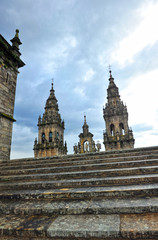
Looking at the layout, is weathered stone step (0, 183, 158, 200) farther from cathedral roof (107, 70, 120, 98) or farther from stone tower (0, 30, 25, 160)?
cathedral roof (107, 70, 120, 98)

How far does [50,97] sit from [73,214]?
42087mm

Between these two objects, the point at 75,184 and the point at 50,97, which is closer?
the point at 75,184

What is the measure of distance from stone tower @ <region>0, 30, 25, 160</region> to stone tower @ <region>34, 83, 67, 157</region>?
24.9m

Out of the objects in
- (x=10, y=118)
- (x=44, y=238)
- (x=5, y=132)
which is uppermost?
(x=10, y=118)

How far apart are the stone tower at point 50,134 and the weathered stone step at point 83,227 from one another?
30835 mm

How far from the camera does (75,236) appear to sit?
1768 mm

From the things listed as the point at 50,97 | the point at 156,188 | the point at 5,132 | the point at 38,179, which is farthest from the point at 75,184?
the point at 50,97

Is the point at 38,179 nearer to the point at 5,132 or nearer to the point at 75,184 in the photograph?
the point at 75,184

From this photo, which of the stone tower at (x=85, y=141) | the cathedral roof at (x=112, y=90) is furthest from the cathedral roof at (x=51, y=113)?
the cathedral roof at (x=112, y=90)

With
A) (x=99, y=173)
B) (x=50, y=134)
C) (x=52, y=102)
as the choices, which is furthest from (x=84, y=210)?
(x=52, y=102)

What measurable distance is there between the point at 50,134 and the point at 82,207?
3429 centimetres

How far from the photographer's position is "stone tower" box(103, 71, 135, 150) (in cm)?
2814

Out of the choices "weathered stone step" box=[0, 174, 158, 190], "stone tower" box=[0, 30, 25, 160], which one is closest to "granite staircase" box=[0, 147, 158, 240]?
"weathered stone step" box=[0, 174, 158, 190]

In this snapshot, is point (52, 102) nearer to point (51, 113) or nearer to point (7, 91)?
point (51, 113)
